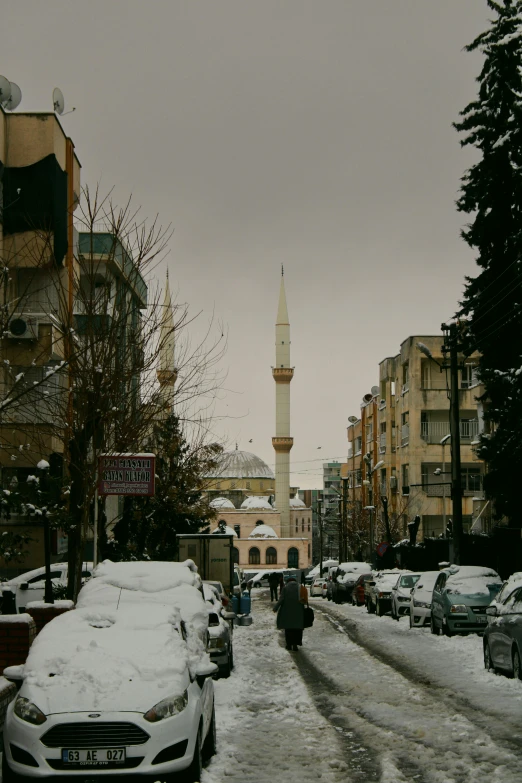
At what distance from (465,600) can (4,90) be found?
73.8 ft

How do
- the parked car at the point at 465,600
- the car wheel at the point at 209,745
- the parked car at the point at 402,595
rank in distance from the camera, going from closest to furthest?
the car wheel at the point at 209,745, the parked car at the point at 465,600, the parked car at the point at 402,595

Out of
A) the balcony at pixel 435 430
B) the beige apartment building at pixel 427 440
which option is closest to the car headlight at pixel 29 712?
the beige apartment building at pixel 427 440

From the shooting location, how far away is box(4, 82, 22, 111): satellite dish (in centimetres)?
3575

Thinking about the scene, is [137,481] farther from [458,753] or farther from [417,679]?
[458,753]

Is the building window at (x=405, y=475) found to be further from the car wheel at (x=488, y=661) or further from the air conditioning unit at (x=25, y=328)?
the car wheel at (x=488, y=661)

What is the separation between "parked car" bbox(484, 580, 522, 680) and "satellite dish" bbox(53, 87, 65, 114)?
25945mm

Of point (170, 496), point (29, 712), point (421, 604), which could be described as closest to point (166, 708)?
point (29, 712)

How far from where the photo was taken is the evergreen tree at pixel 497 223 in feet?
104

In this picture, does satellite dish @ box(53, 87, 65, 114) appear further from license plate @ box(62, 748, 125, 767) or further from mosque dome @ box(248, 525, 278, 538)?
mosque dome @ box(248, 525, 278, 538)

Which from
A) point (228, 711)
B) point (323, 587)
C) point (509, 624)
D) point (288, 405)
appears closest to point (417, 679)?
point (509, 624)

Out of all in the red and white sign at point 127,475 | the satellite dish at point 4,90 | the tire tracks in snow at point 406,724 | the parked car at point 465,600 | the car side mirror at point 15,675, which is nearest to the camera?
the car side mirror at point 15,675

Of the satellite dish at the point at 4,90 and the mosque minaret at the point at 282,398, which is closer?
the satellite dish at the point at 4,90

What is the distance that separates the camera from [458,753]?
1013 centimetres

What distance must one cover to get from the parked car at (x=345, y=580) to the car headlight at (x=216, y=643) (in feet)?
120
